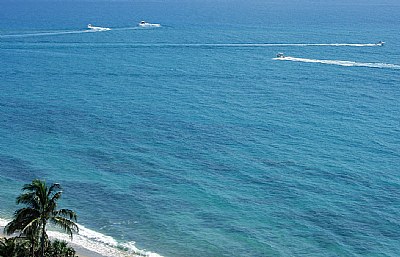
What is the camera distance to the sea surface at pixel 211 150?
224 feet

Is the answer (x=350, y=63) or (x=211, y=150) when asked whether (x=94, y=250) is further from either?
(x=350, y=63)

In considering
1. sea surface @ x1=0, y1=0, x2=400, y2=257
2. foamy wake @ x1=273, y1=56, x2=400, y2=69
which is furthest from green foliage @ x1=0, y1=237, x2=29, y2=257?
foamy wake @ x1=273, y1=56, x2=400, y2=69

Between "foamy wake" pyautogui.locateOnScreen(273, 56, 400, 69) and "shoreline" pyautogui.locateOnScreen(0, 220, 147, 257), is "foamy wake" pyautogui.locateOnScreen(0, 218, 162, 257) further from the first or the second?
"foamy wake" pyautogui.locateOnScreen(273, 56, 400, 69)

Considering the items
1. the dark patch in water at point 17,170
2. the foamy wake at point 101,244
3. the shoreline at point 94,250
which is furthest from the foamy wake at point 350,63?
the shoreline at point 94,250

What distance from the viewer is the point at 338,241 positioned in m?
Result: 66.0

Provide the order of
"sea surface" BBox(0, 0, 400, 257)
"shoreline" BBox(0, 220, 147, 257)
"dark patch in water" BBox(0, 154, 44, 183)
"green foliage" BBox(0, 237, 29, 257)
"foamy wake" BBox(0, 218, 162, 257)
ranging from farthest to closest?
1. "dark patch in water" BBox(0, 154, 44, 183)
2. "sea surface" BBox(0, 0, 400, 257)
3. "foamy wake" BBox(0, 218, 162, 257)
4. "shoreline" BBox(0, 220, 147, 257)
5. "green foliage" BBox(0, 237, 29, 257)

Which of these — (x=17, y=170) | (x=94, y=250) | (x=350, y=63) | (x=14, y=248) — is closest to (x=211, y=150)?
(x=17, y=170)

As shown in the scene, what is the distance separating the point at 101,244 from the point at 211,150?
30780mm

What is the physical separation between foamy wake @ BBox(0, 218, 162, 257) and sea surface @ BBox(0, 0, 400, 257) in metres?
0.26

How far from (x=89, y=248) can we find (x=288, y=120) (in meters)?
52.3

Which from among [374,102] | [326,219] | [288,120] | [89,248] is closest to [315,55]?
[374,102]

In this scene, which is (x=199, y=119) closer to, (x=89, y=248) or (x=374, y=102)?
(x=374, y=102)

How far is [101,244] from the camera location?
64875mm

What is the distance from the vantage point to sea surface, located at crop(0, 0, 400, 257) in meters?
68.3
